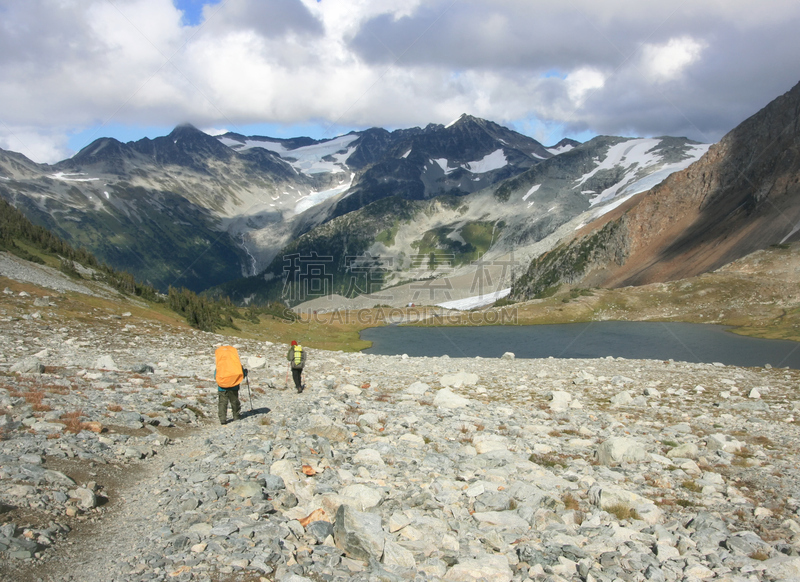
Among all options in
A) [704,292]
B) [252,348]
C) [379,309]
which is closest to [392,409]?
[252,348]

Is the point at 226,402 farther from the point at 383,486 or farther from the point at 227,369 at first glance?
the point at 383,486

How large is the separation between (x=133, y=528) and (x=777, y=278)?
121 metres

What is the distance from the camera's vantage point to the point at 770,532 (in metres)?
8.52

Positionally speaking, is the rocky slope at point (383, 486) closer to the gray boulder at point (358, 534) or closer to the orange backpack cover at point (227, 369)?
the gray boulder at point (358, 534)

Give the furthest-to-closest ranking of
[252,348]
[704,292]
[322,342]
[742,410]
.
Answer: [704,292] → [322,342] → [252,348] → [742,410]

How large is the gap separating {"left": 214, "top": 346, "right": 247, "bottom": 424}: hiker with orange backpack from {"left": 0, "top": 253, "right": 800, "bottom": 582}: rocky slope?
0.66 meters

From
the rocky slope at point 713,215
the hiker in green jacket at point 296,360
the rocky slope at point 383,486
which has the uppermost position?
the rocky slope at point 713,215

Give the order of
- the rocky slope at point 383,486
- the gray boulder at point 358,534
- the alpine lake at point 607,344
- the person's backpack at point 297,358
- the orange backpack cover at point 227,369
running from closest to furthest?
the rocky slope at point 383,486, the gray boulder at point 358,534, the orange backpack cover at point 227,369, the person's backpack at point 297,358, the alpine lake at point 607,344

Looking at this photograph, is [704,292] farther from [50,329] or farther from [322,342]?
[50,329]

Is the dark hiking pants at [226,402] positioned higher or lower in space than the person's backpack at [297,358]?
lower

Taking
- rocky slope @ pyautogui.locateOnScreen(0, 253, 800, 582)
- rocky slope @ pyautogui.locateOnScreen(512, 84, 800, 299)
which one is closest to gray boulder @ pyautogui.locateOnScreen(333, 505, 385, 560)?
rocky slope @ pyautogui.locateOnScreen(0, 253, 800, 582)

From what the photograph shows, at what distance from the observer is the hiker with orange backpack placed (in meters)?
15.2

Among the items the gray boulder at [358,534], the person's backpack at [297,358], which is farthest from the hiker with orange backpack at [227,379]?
the gray boulder at [358,534]

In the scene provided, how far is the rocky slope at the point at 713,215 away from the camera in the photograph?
393ft
